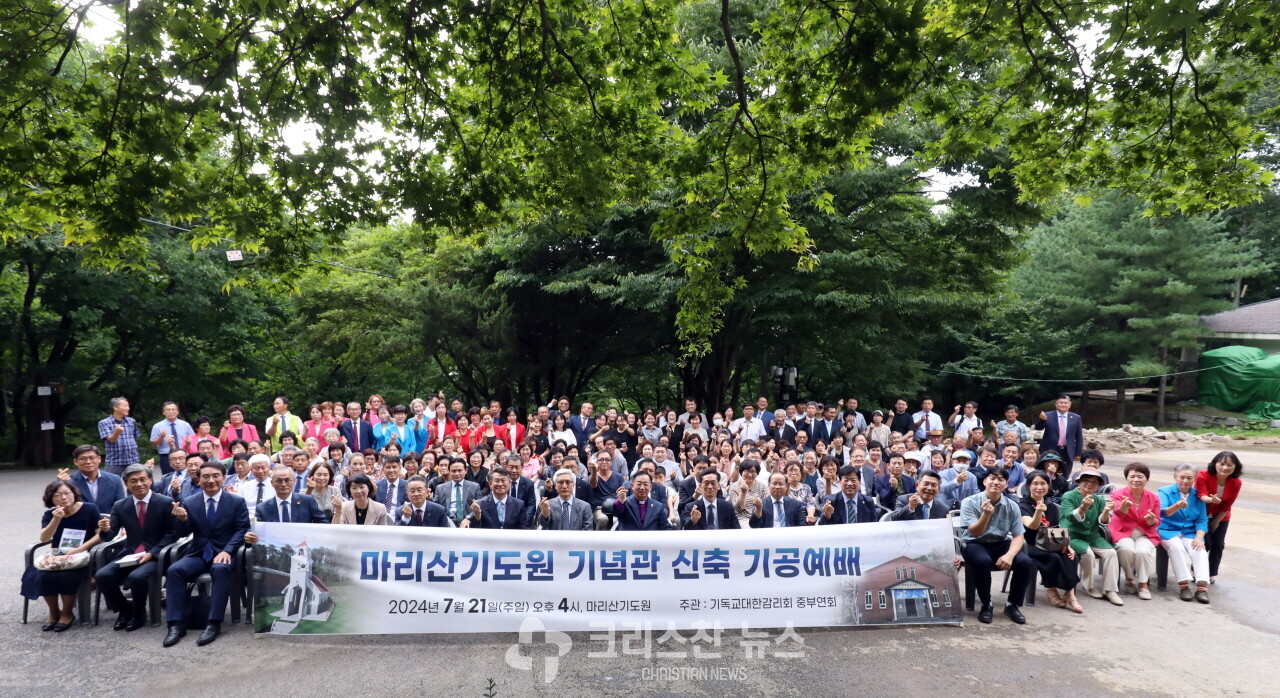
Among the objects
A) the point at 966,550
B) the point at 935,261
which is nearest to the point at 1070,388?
the point at 935,261

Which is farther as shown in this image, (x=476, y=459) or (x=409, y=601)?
(x=476, y=459)

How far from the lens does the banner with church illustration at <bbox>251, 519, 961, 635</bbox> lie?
5.98m

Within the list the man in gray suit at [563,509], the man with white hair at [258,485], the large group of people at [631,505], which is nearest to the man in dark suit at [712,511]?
the large group of people at [631,505]

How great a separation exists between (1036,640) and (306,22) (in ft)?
25.1

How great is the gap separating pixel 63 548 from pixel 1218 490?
35.3 feet

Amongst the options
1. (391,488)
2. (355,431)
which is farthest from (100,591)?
(355,431)

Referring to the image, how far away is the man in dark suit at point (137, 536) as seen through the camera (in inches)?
242

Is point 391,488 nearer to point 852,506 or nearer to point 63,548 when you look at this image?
point 63,548

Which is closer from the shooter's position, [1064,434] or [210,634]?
[210,634]

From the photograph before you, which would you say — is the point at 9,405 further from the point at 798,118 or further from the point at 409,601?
the point at 798,118

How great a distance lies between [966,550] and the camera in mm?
6727

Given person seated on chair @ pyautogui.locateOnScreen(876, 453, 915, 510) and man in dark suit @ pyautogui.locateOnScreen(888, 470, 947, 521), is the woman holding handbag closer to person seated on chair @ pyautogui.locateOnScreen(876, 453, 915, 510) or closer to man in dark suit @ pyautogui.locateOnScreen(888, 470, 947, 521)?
man in dark suit @ pyautogui.locateOnScreen(888, 470, 947, 521)

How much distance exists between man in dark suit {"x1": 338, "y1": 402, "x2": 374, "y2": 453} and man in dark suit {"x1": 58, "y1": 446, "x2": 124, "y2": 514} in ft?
12.8

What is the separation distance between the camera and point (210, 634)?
5.93m
